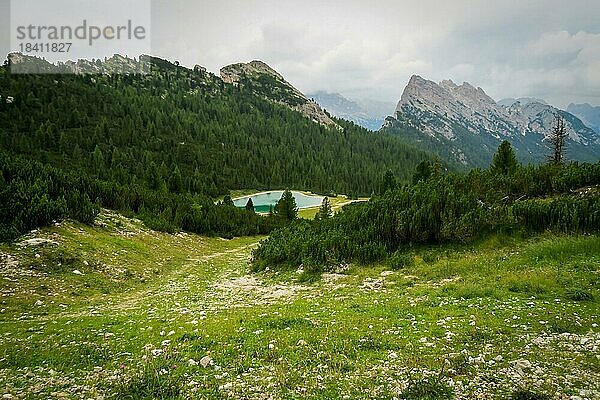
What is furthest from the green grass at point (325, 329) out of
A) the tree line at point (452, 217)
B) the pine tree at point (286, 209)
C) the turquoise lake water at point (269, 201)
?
the turquoise lake water at point (269, 201)

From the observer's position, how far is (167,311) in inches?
617

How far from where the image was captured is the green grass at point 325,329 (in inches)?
330

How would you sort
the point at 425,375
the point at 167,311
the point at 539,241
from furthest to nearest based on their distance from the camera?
the point at 539,241 < the point at 167,311 < the point at 425,375

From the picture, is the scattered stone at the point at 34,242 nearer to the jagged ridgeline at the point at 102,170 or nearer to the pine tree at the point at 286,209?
the jagged ridgeline at the point at 102,170

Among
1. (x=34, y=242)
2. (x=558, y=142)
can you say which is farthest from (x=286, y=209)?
(x=34, y=242)

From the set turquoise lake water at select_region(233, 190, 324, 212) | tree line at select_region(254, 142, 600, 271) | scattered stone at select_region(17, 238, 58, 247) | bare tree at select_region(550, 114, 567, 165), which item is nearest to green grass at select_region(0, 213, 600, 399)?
scattered stone at select_region(17, 238, 58, 247)

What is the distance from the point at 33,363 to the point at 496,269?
18.0 metres

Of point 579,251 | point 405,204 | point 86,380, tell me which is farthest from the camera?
point 405,204

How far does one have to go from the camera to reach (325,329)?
1196cm

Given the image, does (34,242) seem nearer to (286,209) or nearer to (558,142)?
(286,209)

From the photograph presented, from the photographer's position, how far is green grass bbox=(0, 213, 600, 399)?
8.38 metres

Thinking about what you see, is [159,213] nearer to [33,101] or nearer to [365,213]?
[365,213]

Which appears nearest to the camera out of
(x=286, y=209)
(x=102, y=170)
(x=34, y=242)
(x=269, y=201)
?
(x=34, y=242)

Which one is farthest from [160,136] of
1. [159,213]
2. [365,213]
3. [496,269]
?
[496,269]
